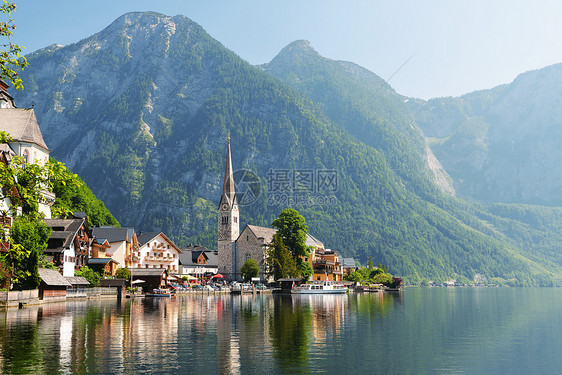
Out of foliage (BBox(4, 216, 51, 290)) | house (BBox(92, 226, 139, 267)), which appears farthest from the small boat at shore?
foliage (BBox(4, 216, 51, 290))

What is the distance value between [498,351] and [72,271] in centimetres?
6245

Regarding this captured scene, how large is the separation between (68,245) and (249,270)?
64.5 meters

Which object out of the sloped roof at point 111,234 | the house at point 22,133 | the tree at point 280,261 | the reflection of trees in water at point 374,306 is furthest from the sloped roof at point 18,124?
the tree at point 280,261

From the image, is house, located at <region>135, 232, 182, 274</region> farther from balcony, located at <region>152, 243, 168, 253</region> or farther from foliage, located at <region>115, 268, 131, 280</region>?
foliage, located at <region>115, 268, 131, 280</region>

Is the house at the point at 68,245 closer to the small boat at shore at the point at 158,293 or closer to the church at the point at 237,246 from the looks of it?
the small boat at shore at the point at 158,293

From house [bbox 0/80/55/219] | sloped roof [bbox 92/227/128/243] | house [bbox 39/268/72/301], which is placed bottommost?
house [bbox 39/268/72/301]

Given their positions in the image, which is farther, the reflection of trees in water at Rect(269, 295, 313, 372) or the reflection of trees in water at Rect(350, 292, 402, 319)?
the reflection of trees in water at Rect(350, 292, 402, 319)

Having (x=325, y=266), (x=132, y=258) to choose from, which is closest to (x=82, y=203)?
(x=132, y=258)

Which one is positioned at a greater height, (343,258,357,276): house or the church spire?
the church spire

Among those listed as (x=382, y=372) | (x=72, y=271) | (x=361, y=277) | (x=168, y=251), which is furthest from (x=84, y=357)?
(x=361, y=277)

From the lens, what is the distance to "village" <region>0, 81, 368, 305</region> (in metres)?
69.4

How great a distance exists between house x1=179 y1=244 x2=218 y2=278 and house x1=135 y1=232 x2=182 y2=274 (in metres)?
13.0

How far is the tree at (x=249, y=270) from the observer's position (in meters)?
132

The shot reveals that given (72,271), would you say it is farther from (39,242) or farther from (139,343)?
(139,343)
